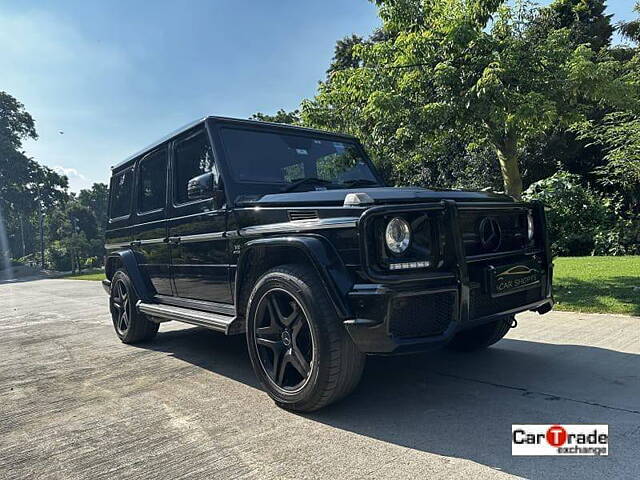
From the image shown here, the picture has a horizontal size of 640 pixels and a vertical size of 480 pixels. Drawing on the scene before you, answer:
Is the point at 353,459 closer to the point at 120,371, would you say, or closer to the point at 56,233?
the point at 120,371

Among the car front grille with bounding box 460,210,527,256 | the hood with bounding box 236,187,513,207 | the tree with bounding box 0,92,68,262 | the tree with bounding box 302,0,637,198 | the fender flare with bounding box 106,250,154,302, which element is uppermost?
the tree with bounding box 0,92,68,262

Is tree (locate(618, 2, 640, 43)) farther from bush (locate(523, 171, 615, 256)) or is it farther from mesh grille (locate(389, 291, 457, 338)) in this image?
mesh grille (locate(389, 291, 457, 338))

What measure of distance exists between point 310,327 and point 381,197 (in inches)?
35.7

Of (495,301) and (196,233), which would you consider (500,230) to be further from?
(196,233)

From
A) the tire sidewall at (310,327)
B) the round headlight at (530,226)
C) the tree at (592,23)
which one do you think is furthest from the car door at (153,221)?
the tree at (592,23)

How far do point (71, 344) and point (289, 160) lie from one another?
393 centimetres

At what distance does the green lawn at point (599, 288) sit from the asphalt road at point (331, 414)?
2.96 ft

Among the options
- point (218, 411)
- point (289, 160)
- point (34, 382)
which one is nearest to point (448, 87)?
point (289, 160)

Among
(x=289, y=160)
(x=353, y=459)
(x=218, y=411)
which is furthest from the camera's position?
(x=289, y=160)

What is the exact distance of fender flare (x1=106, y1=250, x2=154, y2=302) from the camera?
5070mm

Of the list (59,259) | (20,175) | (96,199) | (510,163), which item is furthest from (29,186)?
(510,163)

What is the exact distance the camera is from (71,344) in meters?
5.91

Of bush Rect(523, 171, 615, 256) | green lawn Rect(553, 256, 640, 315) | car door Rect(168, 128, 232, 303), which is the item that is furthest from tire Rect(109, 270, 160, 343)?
bush Rect(523, 171, 615, 256)

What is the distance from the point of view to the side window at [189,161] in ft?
13.2
